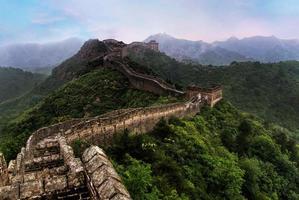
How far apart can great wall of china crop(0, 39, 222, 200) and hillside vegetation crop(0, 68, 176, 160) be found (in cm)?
856

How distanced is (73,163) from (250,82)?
102m

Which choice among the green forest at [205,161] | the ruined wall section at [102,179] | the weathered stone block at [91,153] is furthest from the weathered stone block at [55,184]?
the green forest at [205,161]

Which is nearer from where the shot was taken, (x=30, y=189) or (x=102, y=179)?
(x=102, y=179)

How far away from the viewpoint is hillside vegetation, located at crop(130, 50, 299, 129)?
89.2 metres

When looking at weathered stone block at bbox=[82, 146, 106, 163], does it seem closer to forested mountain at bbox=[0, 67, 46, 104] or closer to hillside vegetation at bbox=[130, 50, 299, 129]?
hillside vegetation at bbox=[130, 50, 299, 129]

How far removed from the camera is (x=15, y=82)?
17725 centimetres

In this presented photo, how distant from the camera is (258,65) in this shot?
117250 mm

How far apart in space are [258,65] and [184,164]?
102 metres

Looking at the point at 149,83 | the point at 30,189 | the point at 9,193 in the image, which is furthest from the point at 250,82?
the point at 9,193

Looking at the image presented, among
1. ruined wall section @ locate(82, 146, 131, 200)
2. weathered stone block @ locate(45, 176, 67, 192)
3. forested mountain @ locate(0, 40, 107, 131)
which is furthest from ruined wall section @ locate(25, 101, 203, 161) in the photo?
forested mountain @ locate(0, 40, 107, 131)

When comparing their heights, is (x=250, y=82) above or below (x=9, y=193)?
below

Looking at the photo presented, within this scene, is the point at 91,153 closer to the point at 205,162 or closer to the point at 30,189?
the point at 30,189

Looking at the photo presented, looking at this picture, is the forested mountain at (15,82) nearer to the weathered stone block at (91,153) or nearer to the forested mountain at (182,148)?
the forested mountain at (182,148)

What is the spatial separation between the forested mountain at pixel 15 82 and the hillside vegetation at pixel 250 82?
6772 cm
